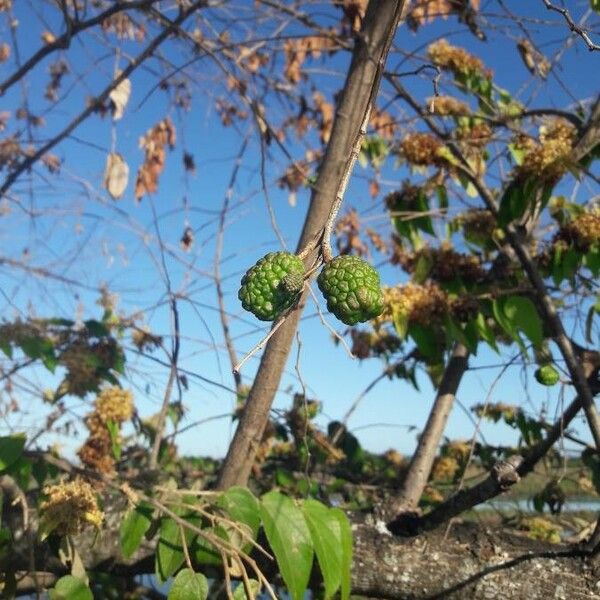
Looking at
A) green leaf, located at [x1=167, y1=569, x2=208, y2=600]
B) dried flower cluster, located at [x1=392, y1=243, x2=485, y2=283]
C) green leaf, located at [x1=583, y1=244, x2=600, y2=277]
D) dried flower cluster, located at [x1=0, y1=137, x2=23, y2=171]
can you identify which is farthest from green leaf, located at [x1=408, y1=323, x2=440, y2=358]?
dried flower cluster, located at [x1=0, y1=137, x2=23, y2=171]

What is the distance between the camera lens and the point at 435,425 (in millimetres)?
1797

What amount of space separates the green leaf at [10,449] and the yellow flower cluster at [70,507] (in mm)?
116

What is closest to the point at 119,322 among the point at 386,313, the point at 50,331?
the point at 50,331

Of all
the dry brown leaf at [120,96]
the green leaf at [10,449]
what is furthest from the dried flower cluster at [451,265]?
the green leaf at [10,449]

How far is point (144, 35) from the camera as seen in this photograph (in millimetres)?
2492

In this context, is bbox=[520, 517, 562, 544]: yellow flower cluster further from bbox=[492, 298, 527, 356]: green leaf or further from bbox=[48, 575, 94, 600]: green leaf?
bbox=[48, 575, 94, 600]: green leaf

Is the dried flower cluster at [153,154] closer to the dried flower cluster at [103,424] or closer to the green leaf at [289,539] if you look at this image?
the dried flower cluster at [103,424]

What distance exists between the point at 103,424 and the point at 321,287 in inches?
52.0

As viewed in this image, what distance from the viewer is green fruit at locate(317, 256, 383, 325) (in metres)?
0.54

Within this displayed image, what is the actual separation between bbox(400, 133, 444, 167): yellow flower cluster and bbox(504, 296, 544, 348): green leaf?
1.49 feet

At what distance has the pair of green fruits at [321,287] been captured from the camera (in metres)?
0.54

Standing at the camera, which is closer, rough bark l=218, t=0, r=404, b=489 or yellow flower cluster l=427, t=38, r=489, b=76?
rough bark l=218, t=0, r=404, b=489

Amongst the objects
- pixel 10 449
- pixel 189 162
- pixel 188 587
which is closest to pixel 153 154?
pixel 189 162

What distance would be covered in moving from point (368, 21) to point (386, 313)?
0.69 m
